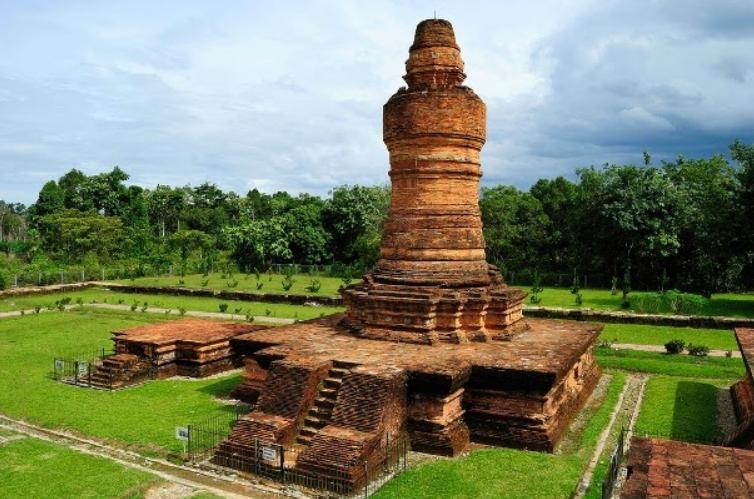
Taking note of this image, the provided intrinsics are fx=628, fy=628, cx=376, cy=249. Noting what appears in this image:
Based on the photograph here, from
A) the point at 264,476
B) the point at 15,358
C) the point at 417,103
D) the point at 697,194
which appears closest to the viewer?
the point at 264,476

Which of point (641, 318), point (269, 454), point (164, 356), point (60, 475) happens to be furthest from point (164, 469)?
point (641, 318)

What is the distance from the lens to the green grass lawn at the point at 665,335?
1705cm

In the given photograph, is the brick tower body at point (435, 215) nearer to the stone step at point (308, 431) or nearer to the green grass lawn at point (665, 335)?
the stone step at point (308, 431)

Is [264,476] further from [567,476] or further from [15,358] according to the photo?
[15,358]

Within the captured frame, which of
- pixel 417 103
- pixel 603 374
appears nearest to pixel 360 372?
pixel 417 103

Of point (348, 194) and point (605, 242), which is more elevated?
point (348, 194)

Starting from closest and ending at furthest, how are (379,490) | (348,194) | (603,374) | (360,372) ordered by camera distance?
(379,490)
(360,372)
(603,374)
(348,194)

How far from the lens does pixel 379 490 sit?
7.75 meters

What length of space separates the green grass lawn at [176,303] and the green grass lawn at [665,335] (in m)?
10.1

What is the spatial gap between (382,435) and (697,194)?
1162 inches

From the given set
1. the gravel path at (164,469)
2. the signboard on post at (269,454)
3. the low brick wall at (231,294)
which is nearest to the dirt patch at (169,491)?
the gravel path at (164,469)

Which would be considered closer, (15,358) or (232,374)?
(232,374)

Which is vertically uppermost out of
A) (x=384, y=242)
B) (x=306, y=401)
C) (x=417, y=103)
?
(x=417, y=103)

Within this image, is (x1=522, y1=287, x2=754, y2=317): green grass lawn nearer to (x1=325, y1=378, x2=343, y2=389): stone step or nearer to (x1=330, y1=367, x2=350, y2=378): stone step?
(x1=330, y1=367, x2=350, y2=378): stone step
